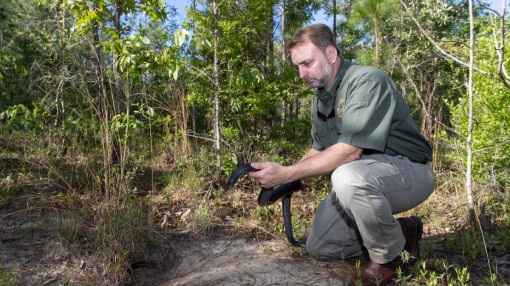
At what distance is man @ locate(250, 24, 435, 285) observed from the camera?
6.05 ft

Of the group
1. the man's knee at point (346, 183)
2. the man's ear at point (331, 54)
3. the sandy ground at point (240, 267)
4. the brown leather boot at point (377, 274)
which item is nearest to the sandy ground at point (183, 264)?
the sandy ground at point (240, 267)

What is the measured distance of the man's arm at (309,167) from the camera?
6.20ft

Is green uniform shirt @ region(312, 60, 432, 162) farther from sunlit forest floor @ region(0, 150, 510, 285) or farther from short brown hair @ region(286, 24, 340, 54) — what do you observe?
sunlit forest floor @ region(0, 150, 510, 285)

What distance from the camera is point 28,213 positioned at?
3342 millimetres

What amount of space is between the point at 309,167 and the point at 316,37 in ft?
2.66

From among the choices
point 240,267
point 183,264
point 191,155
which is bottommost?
point 183,264

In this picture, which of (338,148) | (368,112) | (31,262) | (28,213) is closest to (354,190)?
(338,148)

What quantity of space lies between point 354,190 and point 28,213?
3.06 metres

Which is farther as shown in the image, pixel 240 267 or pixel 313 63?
pixel 240 267

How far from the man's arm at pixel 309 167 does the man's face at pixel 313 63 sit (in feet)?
1.64

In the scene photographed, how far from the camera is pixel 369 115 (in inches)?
72.5

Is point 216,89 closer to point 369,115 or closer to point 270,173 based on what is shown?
point 270,173

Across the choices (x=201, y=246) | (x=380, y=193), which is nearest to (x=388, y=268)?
(x=380, y=193)

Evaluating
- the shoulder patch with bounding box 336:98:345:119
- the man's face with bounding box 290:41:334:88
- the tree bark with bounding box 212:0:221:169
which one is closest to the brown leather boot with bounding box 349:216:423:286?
the shoulder patch with bounding box 336:98:345:119
